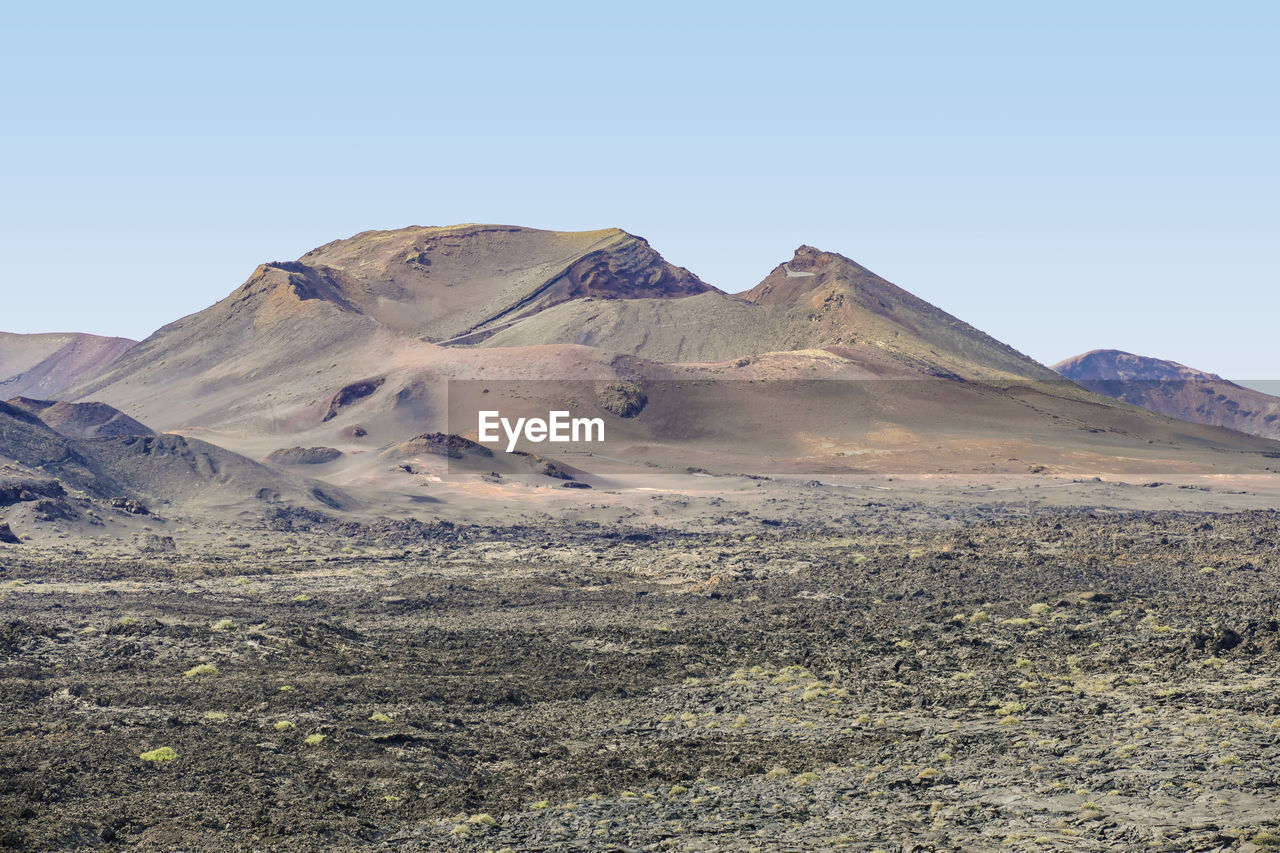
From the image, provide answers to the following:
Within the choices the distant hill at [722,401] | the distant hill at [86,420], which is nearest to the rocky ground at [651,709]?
the distant hill at [722,401]

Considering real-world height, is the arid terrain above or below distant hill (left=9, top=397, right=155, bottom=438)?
below

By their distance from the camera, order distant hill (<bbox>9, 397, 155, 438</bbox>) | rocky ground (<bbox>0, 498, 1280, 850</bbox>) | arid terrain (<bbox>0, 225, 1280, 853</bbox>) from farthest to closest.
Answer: distant hill (<bbox>9, 397, 155, 438</bbox>), arid terrain (<bbox>0, 225, 1280, 853</bbox>), rocky ground (<bbox>0, 498, 1280, 850</bbox>)

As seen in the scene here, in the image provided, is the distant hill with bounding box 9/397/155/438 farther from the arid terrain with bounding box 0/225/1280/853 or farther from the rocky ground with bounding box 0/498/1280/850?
the rocky ground with bounding box 0/498/1280/850

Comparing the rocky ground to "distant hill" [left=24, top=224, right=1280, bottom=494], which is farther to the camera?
"distant hill" [left=24, top=224, right=1280, bottom=494]

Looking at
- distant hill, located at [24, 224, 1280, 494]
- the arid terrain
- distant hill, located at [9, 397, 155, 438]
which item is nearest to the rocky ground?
the arid terrain

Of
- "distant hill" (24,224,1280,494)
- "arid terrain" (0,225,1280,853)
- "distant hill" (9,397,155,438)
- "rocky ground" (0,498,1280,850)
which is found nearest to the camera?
"rocky ground" (0,498,1280,850)

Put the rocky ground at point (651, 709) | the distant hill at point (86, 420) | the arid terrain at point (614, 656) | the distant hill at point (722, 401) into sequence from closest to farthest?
the rocky ground at point (651, 709) < the arid terrain at point (614, 656) < the distant hill at point (86, 420) < the distant hill at point (722, 401)

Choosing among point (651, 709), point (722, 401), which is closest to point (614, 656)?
point (651, 709)

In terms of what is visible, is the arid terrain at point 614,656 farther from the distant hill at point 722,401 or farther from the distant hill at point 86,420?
the distant hill at point 86,420

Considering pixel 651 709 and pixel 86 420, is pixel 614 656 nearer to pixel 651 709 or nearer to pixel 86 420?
pixel 651 709
